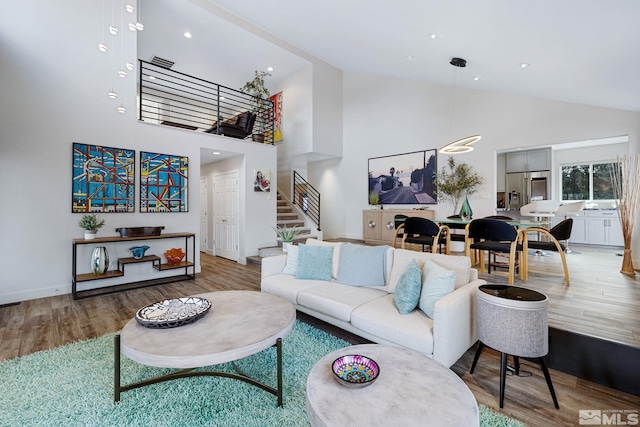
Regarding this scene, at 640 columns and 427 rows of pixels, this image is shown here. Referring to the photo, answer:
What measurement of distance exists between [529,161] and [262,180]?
6.52 m

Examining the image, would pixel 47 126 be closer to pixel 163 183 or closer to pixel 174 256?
pixel 163 183

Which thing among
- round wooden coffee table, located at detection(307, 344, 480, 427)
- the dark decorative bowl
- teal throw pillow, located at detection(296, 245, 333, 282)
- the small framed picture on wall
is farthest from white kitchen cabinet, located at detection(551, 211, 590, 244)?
the dark decorative bowl

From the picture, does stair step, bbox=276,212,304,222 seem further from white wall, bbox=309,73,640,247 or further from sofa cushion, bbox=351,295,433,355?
sofa cushion, bbox=351,295,433,355

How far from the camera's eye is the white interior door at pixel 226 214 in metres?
6.29

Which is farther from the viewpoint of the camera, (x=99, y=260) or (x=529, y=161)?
(x=529, y=161)

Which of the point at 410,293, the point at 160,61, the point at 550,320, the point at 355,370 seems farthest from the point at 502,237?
the point at 160,61

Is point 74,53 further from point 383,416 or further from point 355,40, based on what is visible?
point 383,416

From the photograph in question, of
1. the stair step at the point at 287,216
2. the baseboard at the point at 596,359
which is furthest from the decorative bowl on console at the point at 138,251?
the baseboard at the point at 596,359

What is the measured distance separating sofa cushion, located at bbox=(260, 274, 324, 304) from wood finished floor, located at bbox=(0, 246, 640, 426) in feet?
1.50

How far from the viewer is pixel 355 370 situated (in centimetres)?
137

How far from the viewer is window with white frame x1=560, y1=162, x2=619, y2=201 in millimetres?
6672

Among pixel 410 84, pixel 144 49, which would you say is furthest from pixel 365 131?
pixel 144 49

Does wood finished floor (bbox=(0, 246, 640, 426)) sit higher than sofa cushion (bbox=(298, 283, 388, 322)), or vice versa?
sofa cushion (bbox=(298, 283, 388, 322))

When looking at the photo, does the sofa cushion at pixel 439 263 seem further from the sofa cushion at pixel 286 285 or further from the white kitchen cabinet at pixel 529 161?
the white kitchen cabinet at pixel 529 161
